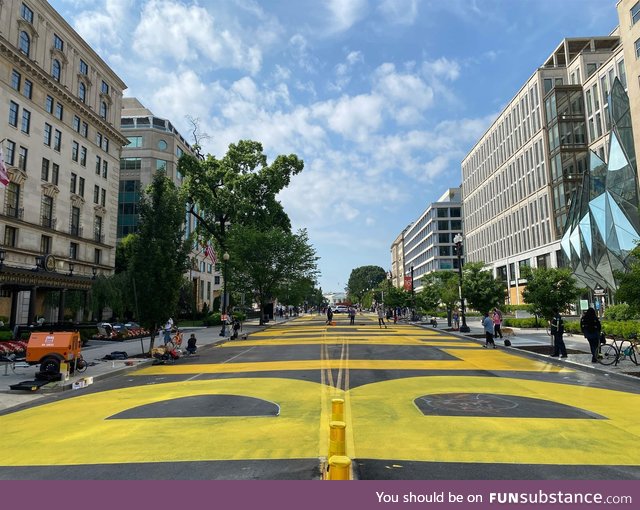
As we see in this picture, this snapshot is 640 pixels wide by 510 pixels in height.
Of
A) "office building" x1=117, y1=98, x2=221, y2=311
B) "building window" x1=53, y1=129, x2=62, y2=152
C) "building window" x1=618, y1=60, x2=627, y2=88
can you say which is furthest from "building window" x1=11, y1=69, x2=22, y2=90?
"building window" x1=618, y1=60, x2=627, y2=88

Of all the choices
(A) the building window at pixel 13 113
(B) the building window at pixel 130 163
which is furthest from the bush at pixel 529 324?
(B) the building window at pixel 130 163

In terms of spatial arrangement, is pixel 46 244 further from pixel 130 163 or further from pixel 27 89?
pixel 130 163

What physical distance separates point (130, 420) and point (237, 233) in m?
41.0

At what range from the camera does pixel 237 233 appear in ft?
159

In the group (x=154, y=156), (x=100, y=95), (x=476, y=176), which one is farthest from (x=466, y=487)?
(x=476, y=176)

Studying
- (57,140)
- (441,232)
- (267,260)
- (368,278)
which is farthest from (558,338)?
(368,278)

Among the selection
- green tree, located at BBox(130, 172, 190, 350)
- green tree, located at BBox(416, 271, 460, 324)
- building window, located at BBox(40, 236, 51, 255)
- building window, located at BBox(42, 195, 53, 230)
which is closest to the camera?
green tree, located at BBox(130, 172, 190, 350)

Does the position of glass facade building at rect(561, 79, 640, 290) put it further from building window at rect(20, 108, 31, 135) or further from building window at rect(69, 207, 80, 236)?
building window at rect(20, 108, 31, 135)

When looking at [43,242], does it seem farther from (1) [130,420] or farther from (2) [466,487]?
(2) [466,487]

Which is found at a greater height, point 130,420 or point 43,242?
point 43,242

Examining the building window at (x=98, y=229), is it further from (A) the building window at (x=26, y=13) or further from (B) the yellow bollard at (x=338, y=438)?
(B) the yellow bollard at (x=338, y=438)

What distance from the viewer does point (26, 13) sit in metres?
38.6

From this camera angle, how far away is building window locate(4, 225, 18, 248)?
119 ft

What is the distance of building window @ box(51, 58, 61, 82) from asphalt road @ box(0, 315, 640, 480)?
39.7 m
